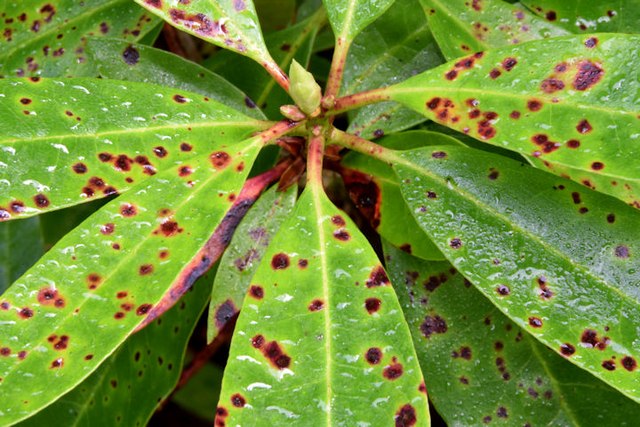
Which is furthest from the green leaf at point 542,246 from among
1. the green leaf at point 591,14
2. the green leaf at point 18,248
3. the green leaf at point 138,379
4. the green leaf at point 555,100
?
the green leaf at point 18,248

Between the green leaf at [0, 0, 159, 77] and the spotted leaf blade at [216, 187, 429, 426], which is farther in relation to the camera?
the green leaf at [0, 0, 159, 77]

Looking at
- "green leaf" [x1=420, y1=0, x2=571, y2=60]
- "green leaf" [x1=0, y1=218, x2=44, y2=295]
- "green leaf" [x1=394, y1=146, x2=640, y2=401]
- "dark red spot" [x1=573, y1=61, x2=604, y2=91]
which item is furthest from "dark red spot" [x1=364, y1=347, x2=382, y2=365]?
"green leaf" [x1=0, y1=218, x2=44, y2=295]

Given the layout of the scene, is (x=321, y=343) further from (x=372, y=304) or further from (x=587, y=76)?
(x=587, y=76)

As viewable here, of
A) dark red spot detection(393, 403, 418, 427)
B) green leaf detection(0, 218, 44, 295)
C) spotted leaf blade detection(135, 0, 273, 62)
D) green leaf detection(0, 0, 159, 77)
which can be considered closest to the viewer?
dark red spot detection(393, 403, 418, 427)

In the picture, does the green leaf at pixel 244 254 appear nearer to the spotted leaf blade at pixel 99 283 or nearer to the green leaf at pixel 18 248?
the spotted leaf blade at pixel 99 283

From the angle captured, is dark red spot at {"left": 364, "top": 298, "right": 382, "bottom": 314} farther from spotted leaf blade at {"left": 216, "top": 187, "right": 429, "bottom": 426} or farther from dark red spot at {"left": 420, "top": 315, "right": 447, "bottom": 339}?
dark red spot at {"left": 420, "top": 315, "right": 447, "bottom": 339}

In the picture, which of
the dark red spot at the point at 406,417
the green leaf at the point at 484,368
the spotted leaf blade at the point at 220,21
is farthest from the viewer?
the green leaf at the point at 484,368
